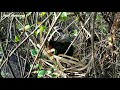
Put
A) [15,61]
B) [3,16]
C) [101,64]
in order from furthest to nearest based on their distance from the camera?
[15,61] → [3,16] → [101,64]

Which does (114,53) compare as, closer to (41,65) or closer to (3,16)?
(41,65)

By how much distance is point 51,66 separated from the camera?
204 centimetres

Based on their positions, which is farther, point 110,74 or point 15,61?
point 15,61

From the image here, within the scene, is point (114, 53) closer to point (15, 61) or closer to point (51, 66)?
point (51, 66)

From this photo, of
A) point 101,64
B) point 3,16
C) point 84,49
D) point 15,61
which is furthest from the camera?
point 15,61
